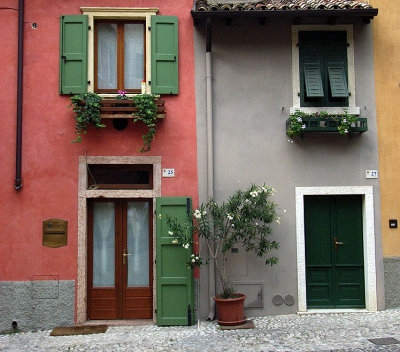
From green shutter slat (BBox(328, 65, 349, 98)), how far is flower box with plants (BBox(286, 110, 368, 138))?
380mm

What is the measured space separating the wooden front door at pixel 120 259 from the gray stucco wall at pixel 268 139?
4.30 feet

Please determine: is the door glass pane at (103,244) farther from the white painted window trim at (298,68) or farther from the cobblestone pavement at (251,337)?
the white painted window trim at (298,68)

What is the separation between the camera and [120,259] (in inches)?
324

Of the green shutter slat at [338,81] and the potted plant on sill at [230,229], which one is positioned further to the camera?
the green shutter slat at [338,81]

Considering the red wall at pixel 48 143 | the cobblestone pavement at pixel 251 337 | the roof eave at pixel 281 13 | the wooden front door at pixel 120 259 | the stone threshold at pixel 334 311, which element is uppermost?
the roof eave at pixel 281 13

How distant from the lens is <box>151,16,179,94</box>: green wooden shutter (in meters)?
8.15

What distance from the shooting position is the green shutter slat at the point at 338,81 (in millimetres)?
8188

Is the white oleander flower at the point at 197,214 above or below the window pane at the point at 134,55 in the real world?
below

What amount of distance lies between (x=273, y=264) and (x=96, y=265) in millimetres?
2999

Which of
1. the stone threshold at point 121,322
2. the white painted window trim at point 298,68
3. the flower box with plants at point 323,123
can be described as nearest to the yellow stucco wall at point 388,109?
the white painted window trim at point 298,68

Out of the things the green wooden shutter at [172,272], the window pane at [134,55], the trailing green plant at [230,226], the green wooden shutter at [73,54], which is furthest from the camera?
the window pane at [134,55]

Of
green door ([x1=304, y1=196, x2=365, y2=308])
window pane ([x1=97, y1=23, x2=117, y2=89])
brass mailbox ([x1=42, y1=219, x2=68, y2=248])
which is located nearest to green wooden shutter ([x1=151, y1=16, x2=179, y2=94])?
window pane ([x1=97, y1=23, x2=117, y2=89])

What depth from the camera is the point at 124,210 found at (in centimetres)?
830

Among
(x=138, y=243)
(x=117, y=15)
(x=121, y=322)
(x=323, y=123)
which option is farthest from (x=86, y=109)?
(x=323, y=123)
